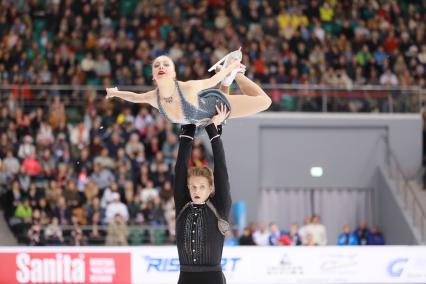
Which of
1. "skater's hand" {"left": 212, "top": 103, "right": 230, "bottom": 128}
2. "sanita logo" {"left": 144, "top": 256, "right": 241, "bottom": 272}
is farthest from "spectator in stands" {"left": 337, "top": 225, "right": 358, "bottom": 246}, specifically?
"skater's hand" {"left": 212, "top": 103, "right": 230, "bottom": 128}

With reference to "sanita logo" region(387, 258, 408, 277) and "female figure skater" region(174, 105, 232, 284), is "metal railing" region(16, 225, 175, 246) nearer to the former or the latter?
"sanita logo" region(387, 258, 408, 277)

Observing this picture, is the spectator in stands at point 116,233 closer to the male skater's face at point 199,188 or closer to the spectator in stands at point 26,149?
the spectator in stands at point 26,149

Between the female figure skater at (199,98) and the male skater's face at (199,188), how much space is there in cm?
49

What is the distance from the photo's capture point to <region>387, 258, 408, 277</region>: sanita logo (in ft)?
34.3

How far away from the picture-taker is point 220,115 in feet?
16.1

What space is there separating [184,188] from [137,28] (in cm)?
1302

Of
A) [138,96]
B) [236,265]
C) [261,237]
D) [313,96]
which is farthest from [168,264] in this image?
[313,96]

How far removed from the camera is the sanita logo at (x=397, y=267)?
10.5 meters

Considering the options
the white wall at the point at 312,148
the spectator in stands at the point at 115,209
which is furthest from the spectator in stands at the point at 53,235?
the white wall at the point at 312,148

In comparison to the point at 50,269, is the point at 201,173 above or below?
above

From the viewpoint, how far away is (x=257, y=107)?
517cm

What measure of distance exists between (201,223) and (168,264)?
5.77 m

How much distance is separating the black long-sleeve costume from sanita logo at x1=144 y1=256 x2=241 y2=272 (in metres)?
5.68

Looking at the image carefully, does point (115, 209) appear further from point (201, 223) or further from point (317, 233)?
point (201, 223)
